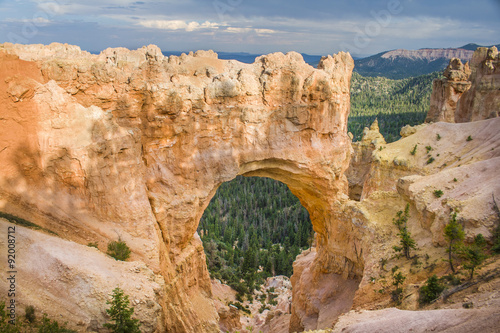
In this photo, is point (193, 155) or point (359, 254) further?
point (359, 254)

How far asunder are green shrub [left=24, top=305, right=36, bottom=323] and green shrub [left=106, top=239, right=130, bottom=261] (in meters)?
4.55

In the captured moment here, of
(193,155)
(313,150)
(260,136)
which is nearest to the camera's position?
(193,155)

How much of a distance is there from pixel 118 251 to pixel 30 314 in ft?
16.3

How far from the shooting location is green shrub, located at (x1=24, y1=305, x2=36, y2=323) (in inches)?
424

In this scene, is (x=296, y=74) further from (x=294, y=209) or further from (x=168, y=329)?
(x=294, y=209)

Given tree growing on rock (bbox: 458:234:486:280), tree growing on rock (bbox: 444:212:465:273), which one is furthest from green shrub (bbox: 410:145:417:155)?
tree growing on rock (bbox: 458:234:486:280)

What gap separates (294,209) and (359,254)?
170ft

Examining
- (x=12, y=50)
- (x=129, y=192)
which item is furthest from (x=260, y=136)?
(x=12, y=50)

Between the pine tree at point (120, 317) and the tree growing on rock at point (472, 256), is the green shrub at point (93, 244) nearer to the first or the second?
the pine tree at point (120, 317)

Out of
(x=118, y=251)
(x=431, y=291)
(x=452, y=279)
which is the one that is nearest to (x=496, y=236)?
(x=452, y=279)

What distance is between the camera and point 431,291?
47.7 ft

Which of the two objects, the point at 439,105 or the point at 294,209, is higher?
the point at 439,105

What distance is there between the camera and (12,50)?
56.7ft

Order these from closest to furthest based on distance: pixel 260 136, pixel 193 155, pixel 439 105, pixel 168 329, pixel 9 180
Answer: pixel 9 180
pixel 168 329
pixel 193 155
pixel 260 136
pixel 439 105
